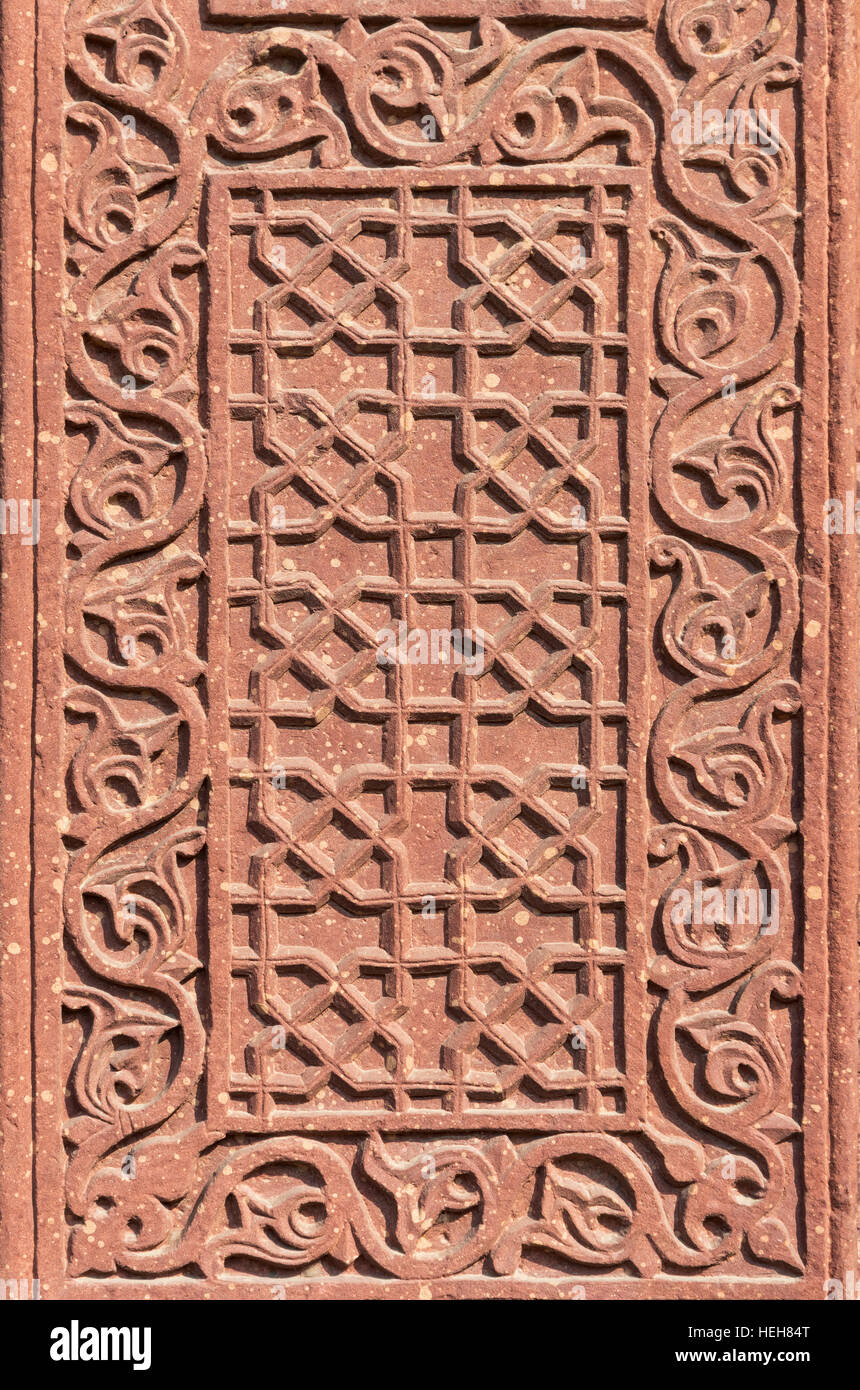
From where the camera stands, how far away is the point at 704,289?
189cm

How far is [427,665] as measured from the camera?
1879 mm

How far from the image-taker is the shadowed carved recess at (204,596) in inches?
72.9

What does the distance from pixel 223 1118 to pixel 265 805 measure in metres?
0.53

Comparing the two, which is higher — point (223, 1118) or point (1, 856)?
point (1, 856)

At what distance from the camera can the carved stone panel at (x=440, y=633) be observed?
1.85 metres

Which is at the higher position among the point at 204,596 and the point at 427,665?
the point at 204,596

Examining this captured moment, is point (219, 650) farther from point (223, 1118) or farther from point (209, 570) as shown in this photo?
point (223, 1118)

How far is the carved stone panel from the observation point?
73.0 inches

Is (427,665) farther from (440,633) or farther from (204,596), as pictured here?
(204,596)

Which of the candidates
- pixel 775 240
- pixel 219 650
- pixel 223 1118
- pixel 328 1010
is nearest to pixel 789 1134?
pixel 328 1010

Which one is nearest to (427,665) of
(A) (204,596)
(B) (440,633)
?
(B) (440,633)

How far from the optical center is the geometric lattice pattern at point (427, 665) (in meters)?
1.85

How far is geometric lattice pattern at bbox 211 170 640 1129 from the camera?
6.08ft

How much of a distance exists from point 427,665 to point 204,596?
1.30 feet
